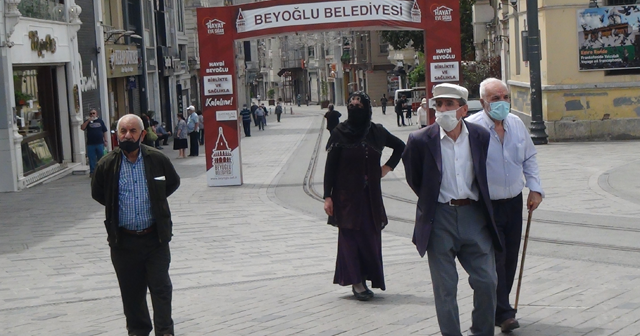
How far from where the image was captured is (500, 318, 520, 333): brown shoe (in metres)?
6.40

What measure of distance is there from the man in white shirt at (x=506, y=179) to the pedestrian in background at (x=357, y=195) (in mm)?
1517

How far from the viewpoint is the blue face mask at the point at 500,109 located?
21.0 ft

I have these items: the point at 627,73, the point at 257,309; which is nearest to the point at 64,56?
the point at 627,73

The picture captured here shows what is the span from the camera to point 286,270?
379 inches

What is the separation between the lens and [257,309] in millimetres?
7750

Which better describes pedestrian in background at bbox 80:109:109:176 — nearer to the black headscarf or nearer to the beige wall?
the beige wall

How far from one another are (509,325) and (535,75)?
17863mm

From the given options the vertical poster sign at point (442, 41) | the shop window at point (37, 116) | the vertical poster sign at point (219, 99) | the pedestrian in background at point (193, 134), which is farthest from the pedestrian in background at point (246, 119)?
the vertical poster sign at point (442, 41)

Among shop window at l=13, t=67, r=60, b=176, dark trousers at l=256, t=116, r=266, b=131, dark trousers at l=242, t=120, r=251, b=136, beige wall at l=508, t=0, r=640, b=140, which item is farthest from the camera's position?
dark trousers at l=256, t=116, r=266, b=131

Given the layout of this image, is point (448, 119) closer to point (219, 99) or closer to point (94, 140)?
point (219, 99)

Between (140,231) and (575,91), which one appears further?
(575,91)

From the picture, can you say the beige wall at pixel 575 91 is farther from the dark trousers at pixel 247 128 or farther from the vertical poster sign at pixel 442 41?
the dark trousers at pixel 247 128

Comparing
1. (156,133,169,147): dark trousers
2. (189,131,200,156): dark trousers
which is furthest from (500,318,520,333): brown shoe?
(156,133,169,147): dark trousers


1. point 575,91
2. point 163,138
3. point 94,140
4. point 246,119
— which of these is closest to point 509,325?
point 94,140
